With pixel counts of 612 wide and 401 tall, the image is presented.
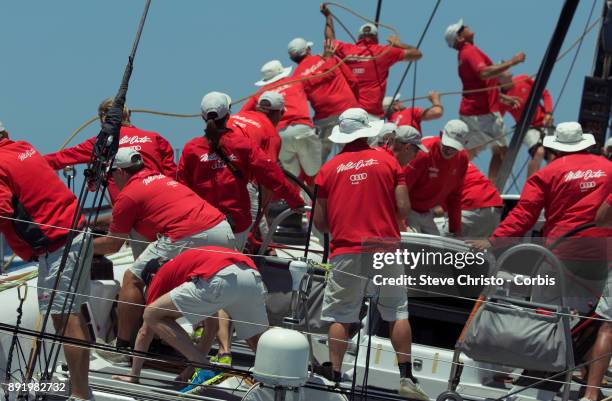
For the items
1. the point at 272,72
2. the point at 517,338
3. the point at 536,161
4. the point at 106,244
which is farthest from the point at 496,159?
the point at 517,338

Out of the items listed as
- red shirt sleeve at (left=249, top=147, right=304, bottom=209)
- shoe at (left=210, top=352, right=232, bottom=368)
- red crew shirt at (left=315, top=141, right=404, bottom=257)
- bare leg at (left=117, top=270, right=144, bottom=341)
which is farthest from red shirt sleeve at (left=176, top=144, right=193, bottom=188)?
shoe at (left=210, top=352, right=232, bottom=368)

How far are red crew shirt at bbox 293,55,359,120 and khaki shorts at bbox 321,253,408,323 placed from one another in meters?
3.87

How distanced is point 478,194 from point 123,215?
3.72 metres

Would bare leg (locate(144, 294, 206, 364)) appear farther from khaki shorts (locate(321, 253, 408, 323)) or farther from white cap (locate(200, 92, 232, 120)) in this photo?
white cap (locate(200, 92, 232, 120))

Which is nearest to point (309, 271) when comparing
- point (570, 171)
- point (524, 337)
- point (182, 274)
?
point (182, 274)

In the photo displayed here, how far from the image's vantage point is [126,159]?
19.9ft

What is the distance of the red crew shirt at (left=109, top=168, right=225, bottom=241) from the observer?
596 cm

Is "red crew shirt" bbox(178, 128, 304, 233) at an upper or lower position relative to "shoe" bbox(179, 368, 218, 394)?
upper

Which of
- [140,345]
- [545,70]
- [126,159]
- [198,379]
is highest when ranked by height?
[545,70]

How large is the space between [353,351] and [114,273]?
5.85 feet

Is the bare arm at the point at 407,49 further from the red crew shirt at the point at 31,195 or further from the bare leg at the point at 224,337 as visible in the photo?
the red crew shirt at the point at 31,195

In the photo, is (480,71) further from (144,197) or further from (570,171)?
(144,197)

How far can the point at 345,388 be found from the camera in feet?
17.4

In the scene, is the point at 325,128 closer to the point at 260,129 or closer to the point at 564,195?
the point at 260,129
